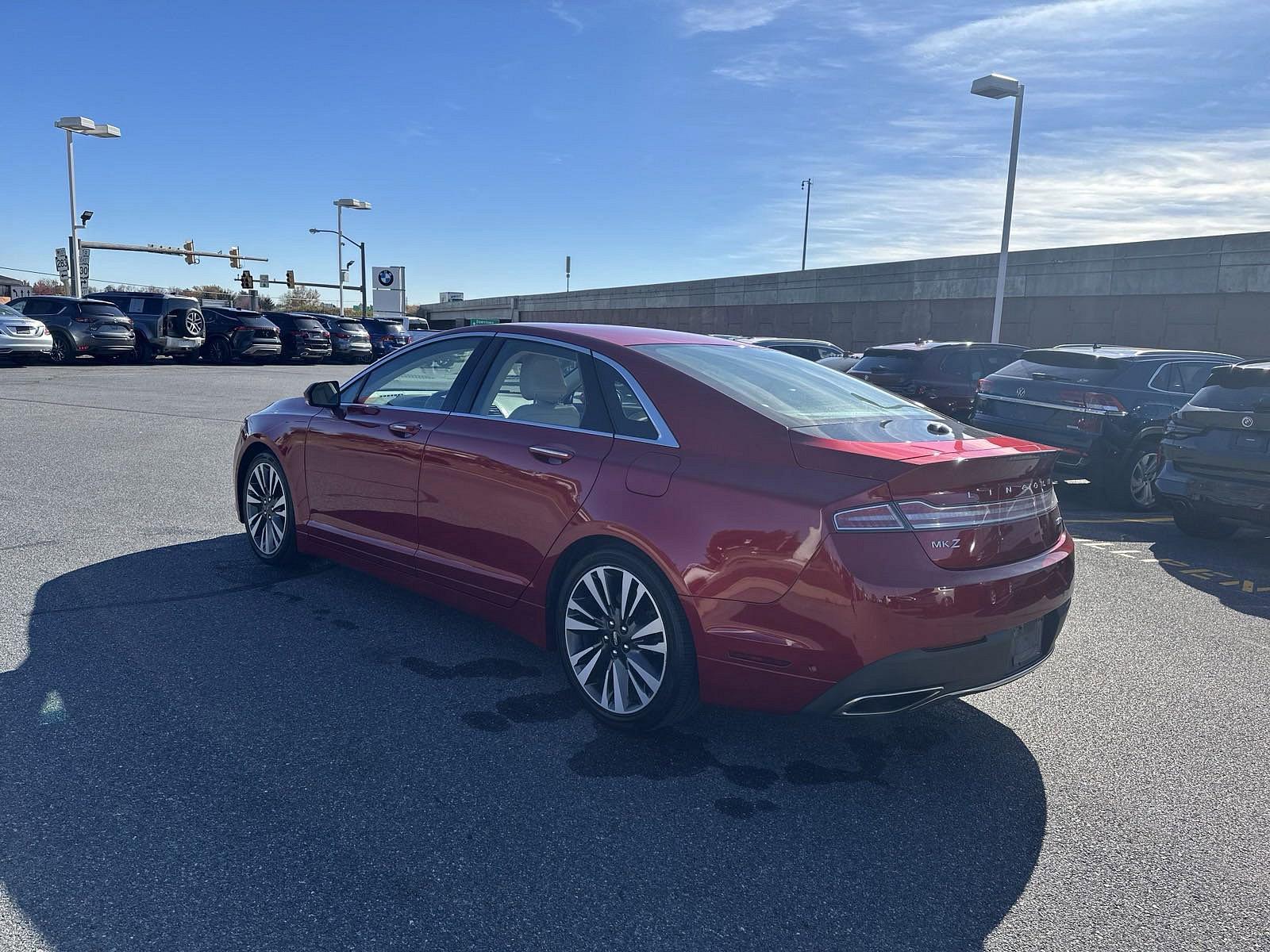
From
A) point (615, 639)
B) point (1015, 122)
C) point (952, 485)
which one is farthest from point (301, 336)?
point (952, 485)

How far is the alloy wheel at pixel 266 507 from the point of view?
5.52m

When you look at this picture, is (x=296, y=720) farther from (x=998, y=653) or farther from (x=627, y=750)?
(x=998, y=653)

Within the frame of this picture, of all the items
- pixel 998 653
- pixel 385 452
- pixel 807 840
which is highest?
pixel 385 452

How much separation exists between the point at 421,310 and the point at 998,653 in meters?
98.8

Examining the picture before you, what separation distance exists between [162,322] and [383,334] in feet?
38.4

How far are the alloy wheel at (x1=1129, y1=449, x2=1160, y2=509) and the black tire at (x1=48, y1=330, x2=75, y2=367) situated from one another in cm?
2432

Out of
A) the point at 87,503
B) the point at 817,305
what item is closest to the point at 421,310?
the point at 817,305

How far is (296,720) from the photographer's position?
11.8 ft

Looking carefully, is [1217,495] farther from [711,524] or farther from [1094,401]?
[711,524]

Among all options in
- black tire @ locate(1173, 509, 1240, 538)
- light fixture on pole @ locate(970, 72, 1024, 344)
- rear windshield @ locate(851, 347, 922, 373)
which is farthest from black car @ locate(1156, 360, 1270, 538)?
light fixture on pole @ locate(970, 72, 1024, 344)

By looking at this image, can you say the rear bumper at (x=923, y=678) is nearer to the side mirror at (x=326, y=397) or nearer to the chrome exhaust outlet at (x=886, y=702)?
the chrome exhaust outlet at (x=886, y=702)

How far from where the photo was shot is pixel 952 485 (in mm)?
3197

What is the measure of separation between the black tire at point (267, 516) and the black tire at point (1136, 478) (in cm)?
723

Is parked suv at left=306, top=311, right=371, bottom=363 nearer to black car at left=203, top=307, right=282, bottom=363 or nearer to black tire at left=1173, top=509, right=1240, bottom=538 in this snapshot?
black car at left=203, top=307, right=282, bottom=363
